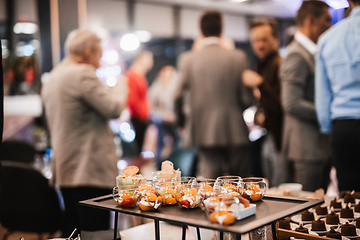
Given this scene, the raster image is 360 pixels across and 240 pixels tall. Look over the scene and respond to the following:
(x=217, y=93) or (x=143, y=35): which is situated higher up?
(x=143, y=35)

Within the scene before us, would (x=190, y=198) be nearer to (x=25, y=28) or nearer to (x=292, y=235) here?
(x=292, y=235)

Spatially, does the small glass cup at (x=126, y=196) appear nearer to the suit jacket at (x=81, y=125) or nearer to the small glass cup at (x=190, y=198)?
the small glass cup at (x=190, y=198)

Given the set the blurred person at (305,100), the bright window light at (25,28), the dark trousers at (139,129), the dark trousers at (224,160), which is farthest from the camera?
the dark trousers at (139,129)

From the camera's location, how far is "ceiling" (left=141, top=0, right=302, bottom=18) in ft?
24.5

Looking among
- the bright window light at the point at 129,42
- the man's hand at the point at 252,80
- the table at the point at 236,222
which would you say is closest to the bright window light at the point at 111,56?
the bright window light at the point at 129,42

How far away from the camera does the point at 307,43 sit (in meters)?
2.52

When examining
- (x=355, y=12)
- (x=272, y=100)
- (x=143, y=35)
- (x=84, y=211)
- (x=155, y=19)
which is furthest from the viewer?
(x=155, y=19)

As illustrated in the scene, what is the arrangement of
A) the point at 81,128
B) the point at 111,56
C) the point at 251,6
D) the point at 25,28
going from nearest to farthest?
1. the point at 81,128
2. the point at 25,28
3. the point at 111,56
4. the point at 251,6

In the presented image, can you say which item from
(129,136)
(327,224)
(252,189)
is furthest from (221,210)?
(129,136)

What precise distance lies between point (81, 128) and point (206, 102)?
119cm

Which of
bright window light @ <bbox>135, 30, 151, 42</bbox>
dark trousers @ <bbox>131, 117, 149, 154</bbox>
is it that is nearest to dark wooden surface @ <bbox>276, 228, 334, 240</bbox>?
dark trousers @ <bbox>131, 117, 149, 154</bbox>

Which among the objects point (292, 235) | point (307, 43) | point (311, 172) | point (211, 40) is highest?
point (211, 40)

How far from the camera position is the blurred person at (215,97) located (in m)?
3.15

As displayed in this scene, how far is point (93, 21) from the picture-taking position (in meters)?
6.05
